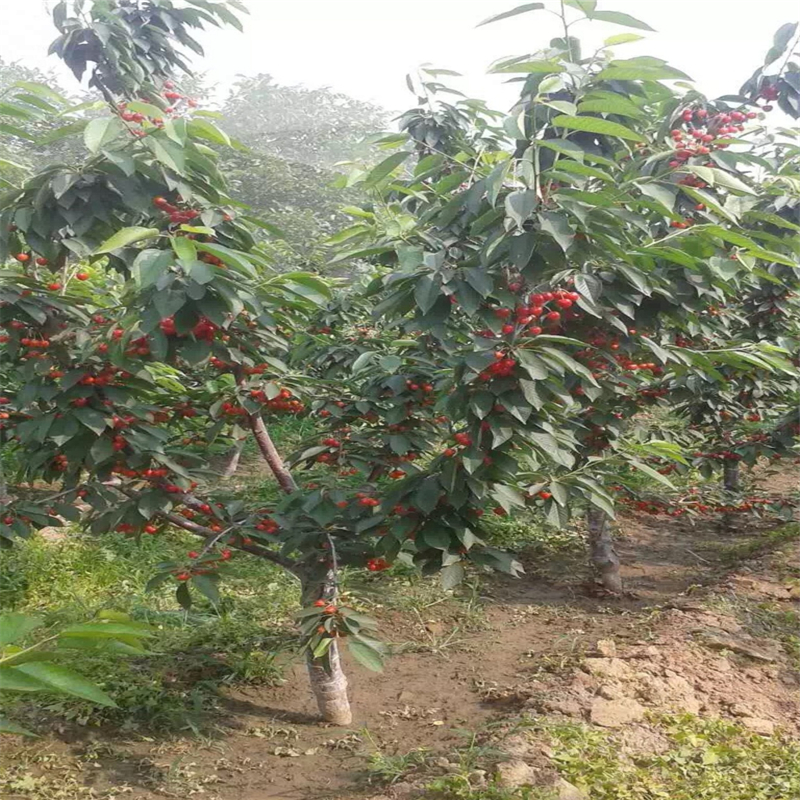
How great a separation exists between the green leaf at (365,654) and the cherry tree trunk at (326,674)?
456 millimetres

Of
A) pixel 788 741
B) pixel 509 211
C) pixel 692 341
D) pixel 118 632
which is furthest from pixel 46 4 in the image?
pixel 788 741

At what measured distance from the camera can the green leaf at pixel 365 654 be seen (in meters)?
2.27

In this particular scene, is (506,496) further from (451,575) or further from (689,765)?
(689,765)

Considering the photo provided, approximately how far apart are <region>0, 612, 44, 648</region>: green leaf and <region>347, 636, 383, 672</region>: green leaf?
1.57m

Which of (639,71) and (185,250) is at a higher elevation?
(639,71)

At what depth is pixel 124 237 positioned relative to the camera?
1900 millimetres

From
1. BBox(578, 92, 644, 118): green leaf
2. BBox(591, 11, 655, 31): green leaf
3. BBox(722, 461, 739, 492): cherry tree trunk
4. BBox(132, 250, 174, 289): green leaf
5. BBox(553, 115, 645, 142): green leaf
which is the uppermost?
BBox(591, 11, 655, 31): green leaf

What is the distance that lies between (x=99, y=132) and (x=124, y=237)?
0.29 meters

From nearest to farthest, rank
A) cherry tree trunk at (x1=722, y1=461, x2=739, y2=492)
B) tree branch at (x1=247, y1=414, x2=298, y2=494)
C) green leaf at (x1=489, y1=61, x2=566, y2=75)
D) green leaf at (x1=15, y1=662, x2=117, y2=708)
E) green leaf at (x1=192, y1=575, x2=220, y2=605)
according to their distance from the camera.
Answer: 1. green leaf at (x1=15, y1=662, x2=117, y2=708)
2. green leaf at (x1=489, y1=61, x2=566, y2=75)
3. green leaf at (x1=192, y1=575, x2=220, y2=605)
4. tree branch at (x1=247, y1=414, x2=298, y2=494)
5. cherry tree trunk at (x1=722, y1=461, x2=739, y2=492)

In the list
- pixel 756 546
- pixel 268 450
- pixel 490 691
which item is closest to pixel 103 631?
pixel 268 450

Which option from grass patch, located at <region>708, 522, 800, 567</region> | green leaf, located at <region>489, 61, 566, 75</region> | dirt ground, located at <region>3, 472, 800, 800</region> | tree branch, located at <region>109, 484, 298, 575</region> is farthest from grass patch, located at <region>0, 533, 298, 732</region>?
grass patch, located at <region>708, 522, 800, 567</region>

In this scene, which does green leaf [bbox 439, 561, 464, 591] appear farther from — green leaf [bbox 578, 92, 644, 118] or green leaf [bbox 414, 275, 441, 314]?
green leaf [bbox 578, 92, 644, 118]

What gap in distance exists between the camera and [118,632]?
0.76 metres

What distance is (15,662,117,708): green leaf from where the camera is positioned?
0.72 m
